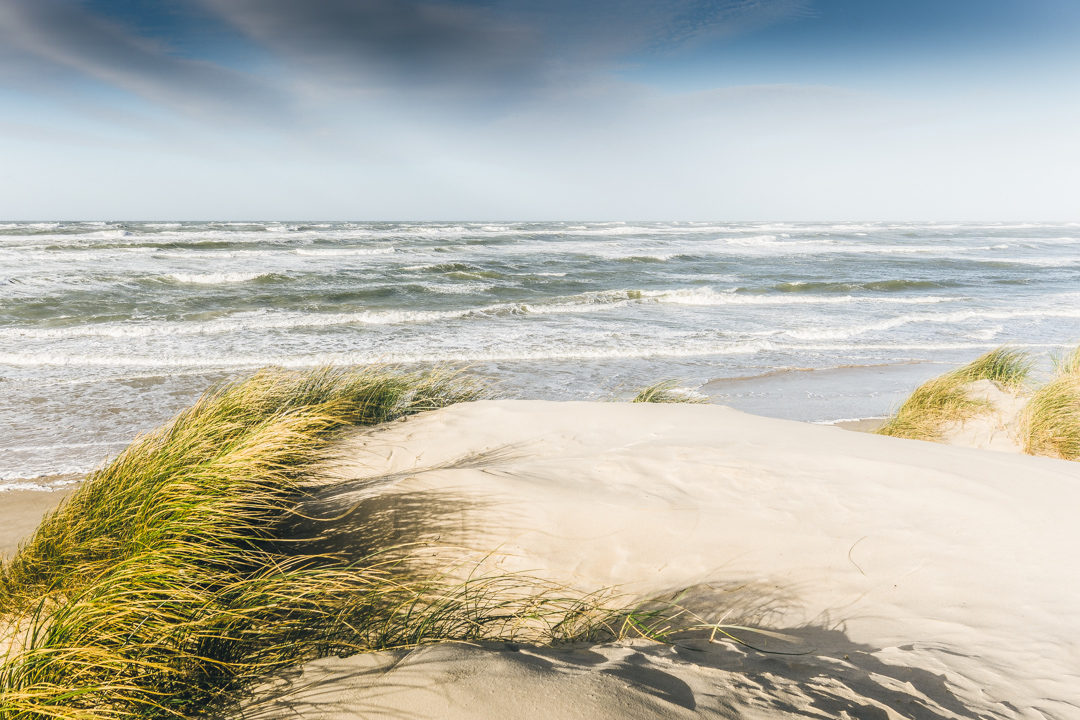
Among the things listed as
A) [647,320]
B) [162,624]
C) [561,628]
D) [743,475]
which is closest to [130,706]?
[162,624]

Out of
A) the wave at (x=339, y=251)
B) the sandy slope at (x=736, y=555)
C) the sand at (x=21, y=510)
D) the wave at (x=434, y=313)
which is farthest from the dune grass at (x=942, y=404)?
the wave at (x=339, y=251)

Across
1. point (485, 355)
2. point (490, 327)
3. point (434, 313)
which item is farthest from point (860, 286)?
point (485, 355)

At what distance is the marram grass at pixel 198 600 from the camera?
176 centimetres

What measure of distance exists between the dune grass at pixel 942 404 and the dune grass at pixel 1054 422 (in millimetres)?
648

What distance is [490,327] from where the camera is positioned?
13.8 m

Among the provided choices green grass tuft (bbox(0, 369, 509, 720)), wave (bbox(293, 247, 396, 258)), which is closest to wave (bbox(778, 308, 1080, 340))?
green grass tuft (bbox(0, 369, 509, 720))

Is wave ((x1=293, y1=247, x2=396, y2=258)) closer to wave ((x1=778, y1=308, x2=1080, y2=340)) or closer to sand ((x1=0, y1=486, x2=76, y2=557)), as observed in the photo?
wave ((x1=778, y1=308, x2=1080, y2=340))

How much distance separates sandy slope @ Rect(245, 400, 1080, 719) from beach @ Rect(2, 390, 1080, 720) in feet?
0.03

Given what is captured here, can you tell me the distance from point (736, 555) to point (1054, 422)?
458 cm

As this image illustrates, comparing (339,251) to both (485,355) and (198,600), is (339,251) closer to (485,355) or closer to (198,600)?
(485,355)

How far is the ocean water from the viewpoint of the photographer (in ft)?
27.1

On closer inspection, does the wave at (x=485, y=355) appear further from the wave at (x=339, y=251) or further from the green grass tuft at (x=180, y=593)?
the wave at (x=339, y=251)

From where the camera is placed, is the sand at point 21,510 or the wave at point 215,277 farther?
the wave at point 215,277

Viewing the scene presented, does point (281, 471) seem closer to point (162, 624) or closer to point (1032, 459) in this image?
point (162, 624)
